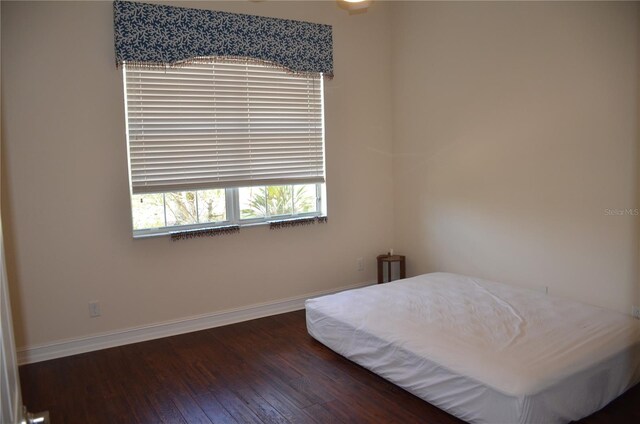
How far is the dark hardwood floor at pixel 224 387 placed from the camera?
2645mm

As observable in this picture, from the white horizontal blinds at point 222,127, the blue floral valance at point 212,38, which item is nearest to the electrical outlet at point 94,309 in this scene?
the white horizontal blinds at point 222,127

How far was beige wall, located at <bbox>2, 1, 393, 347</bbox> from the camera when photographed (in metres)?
3.29

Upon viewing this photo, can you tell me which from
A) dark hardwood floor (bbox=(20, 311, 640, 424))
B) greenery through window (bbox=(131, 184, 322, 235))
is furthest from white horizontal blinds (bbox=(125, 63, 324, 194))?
dark hardwood floor (bbox=(20, 311, 640, 424))

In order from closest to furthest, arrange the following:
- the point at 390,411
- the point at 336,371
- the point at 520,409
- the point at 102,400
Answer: the point at 520,409 < the point at 390,411 < the point at 102,400 < the point at 336,371

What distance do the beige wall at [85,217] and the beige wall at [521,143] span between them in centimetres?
109

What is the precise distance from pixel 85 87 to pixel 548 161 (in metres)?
3.32

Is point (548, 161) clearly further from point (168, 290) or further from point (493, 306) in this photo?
point (168, 290)

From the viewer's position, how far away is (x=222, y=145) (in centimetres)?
402

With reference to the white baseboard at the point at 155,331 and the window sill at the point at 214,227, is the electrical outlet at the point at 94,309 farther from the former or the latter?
the window sill at the point at 214,227

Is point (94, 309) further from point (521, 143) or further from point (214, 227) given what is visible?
point (521, 143)

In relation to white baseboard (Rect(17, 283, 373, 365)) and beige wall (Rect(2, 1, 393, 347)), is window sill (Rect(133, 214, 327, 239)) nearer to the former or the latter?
beige wall (Rect(2, 1, 393, 347))

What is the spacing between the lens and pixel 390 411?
2646 millimetres

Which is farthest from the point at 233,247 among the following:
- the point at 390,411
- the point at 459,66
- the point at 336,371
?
the point at 459,66

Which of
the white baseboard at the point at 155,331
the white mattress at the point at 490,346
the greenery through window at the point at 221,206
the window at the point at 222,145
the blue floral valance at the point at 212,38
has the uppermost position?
the blue floral valance at the point at 212,38
